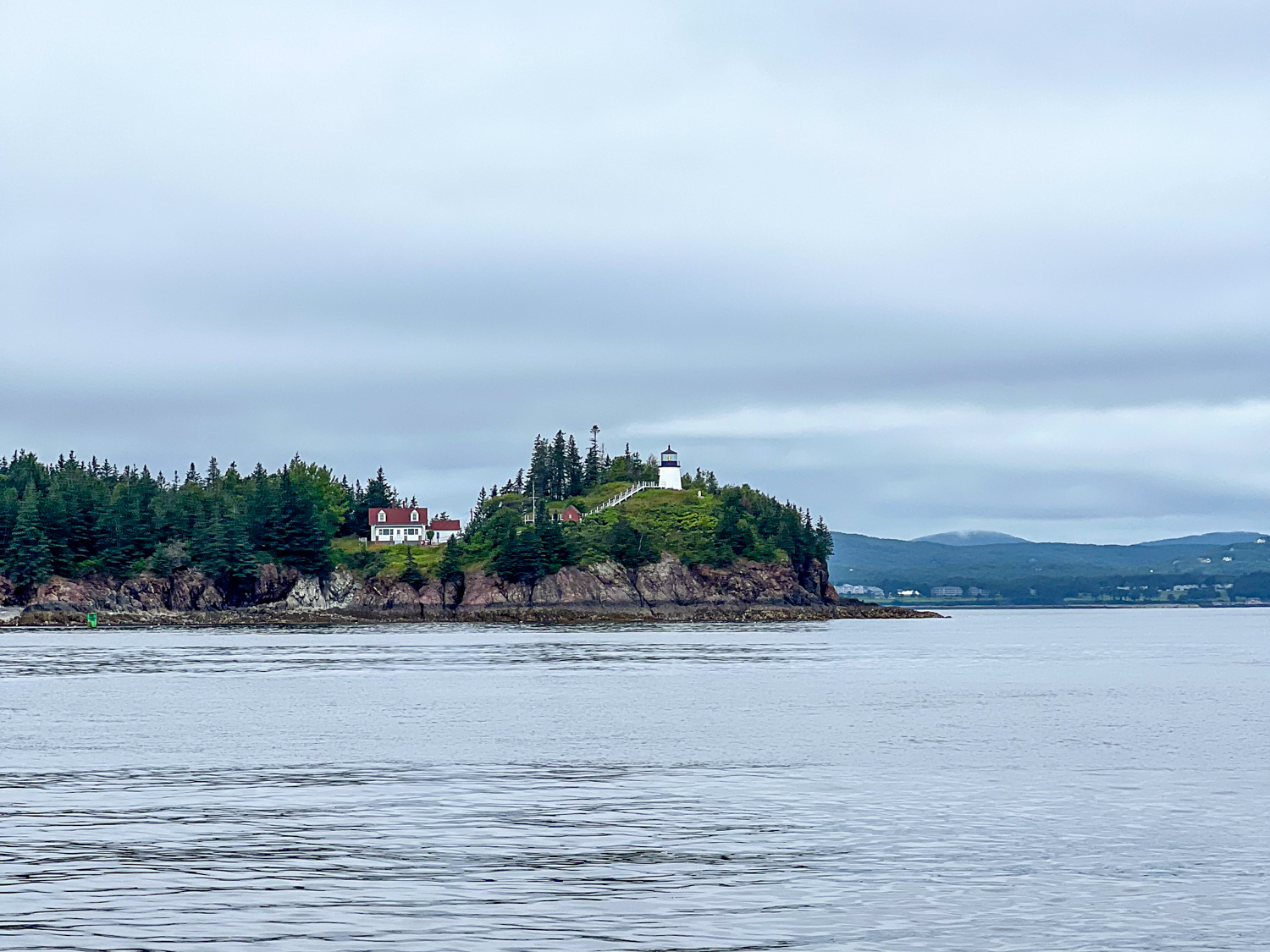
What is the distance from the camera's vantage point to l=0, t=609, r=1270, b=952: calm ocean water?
2212 centimetres

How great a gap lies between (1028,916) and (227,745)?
32.4 metres

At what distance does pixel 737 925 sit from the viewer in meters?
22.0

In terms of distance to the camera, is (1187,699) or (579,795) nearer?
(579,795)

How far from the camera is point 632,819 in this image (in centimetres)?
3234

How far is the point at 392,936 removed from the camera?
21.2 m

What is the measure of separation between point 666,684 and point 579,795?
145 feet

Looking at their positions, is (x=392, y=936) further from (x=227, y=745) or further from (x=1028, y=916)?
(x=227, y=745)

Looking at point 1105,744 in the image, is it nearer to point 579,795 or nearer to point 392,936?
point 579,795

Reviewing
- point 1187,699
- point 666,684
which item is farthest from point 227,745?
point 1187,699

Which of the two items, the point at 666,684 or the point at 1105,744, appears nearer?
the point at 1105,744

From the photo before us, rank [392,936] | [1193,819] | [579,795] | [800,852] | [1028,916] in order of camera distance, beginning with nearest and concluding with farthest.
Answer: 1. [392,936]
2. [1028,916]
3. [800,852]
4. [1193,819]
5. [579,795]

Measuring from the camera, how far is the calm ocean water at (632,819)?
72.6 ft

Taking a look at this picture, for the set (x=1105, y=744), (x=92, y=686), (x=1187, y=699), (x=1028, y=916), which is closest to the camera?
(x=1028, y=916)

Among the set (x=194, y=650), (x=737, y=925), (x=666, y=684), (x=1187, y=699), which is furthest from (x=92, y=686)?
(x=737, y=925)
